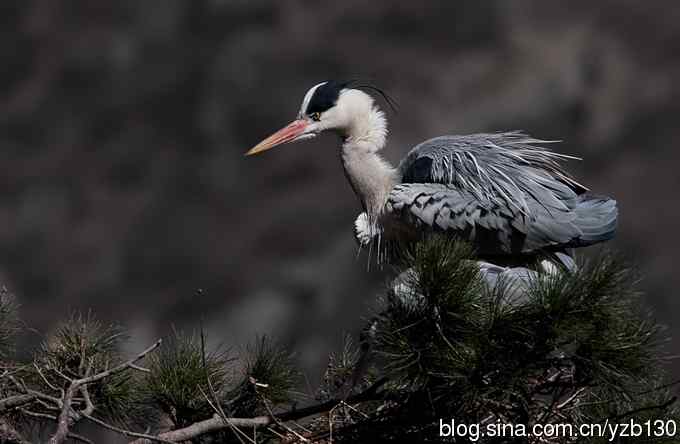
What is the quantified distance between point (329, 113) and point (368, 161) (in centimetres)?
18

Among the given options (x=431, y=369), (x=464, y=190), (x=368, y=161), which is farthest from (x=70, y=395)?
(x=368, y=161)

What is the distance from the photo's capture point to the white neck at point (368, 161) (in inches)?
142

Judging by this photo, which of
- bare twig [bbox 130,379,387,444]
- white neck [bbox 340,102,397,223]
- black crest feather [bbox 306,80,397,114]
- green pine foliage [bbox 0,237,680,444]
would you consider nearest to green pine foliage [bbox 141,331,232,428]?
green pine foliage [bbox 0,237,680,444]

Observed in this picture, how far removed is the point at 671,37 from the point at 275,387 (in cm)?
906

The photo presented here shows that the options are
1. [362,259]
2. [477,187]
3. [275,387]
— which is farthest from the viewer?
[362,259]

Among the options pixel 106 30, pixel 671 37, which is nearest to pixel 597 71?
pixel 671 37

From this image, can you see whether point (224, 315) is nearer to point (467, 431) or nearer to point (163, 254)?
point (163, 254)

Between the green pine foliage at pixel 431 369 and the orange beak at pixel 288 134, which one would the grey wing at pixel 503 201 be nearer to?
the orange beak at pixel 288 134

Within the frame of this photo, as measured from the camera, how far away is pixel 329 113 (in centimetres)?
365

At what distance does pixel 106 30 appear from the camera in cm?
1274

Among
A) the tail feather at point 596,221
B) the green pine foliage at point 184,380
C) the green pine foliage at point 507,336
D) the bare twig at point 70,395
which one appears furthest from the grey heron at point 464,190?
the bare twig at point 70,395

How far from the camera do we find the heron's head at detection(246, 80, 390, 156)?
365 centimetres

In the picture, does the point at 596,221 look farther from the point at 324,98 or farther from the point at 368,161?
the point at 324,98

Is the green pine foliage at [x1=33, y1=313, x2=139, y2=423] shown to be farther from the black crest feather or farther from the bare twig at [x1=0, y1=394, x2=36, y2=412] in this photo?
the black crest feather
